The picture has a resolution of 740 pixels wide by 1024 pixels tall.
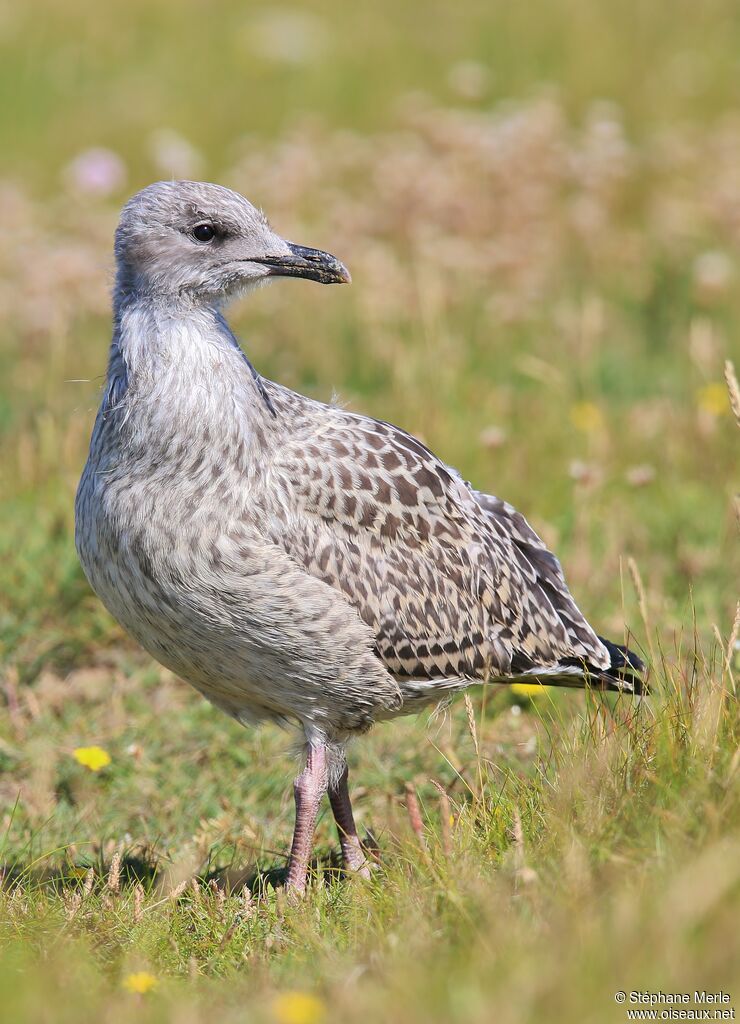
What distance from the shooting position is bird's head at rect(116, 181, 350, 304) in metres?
4.08

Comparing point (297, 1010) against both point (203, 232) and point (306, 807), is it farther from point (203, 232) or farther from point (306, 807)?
point (203, 232)

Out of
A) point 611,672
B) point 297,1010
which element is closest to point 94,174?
point 611,672

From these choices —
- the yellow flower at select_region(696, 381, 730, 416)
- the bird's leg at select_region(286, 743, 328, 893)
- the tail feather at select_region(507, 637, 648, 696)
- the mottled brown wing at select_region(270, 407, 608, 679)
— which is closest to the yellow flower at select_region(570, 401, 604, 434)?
the yellow flower at select_region(696, 381, 730, 416)

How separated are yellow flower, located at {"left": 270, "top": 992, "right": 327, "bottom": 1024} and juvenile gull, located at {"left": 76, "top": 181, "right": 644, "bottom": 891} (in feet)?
3.82

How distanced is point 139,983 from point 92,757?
1.76 m

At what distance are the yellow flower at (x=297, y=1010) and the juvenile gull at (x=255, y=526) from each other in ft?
3.82

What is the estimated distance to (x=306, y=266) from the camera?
4199mm

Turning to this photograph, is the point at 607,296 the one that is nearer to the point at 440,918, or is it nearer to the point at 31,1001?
the point at 440,918

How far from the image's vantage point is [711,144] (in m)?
9.86

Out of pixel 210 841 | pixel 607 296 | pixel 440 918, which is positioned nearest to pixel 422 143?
pixel 607 296

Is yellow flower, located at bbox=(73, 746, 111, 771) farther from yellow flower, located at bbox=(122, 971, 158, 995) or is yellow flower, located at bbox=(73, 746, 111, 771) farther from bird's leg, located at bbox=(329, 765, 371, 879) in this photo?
yellow flower, located at bbox=(122, 971, 158, 995)

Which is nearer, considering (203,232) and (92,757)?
(203,232)

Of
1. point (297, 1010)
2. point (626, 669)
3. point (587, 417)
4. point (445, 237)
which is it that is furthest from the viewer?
point (445, 237)

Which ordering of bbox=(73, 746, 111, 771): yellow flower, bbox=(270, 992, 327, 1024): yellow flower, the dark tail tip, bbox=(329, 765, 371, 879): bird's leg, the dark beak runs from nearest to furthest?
bbox=(270, 992, 327, 1024): yellow flower < the dark beak < bbox=(329, 765, 371, 879): bird's leg < the dark tail tip < bbox=(73, 746, 111, 771): yellow flower
